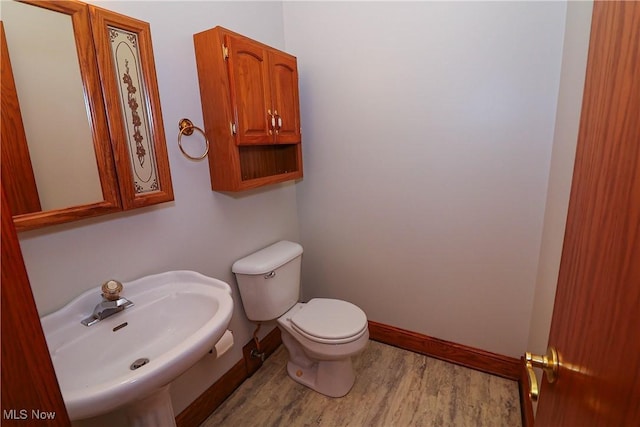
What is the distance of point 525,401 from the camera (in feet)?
5.08

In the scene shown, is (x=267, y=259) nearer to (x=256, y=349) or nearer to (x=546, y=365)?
(x=256, y=349)

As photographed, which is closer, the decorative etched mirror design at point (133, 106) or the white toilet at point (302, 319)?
the decorative etched mirror design at point (133, 106)

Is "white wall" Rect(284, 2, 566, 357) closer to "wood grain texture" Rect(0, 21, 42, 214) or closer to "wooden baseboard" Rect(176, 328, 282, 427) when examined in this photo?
"wooden baseboard" Rect(176, 328, 282, 427)

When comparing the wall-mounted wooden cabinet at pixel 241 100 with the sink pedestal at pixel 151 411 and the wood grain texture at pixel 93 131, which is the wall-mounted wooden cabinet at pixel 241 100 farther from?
the sink pedestal at pixel 151 411

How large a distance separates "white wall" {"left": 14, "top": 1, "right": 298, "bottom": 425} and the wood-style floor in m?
0.25

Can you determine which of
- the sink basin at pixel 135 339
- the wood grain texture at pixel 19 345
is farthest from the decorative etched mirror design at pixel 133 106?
the wood grain texture at pixel 19 345

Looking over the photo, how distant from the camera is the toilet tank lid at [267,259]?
1672mm

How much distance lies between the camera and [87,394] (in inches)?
28.8

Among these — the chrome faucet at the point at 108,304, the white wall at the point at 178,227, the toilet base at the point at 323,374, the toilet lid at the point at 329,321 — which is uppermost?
the white wall at the point at 178,227

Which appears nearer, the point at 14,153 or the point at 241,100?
the point at 14,153

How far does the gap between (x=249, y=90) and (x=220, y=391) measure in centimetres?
160

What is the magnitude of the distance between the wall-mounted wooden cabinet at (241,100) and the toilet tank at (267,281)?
0.43 meters

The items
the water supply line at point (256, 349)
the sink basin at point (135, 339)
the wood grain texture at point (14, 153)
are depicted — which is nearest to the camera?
the sink basin at point (135, 339)

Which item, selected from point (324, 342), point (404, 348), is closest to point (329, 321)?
point (324, 342)
